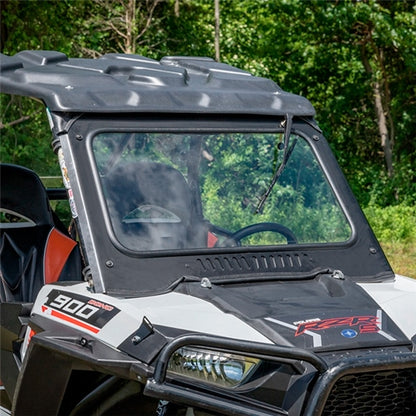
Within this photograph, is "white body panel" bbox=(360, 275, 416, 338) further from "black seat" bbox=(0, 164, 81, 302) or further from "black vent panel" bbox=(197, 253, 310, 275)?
"black seat" bbox=(0, 164, 81, 302)

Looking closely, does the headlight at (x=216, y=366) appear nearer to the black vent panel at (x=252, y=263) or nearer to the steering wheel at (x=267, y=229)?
the black vent panel at (x=252, y=263)

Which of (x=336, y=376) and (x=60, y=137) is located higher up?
→ (x=60, y=137)

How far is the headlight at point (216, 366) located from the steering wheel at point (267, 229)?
0.89 m

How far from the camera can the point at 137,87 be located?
3.72 m

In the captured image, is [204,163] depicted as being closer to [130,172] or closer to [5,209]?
[130,172]

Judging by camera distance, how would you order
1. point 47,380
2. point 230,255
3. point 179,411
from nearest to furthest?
point 179,411 < point 47,380 < point 230,255

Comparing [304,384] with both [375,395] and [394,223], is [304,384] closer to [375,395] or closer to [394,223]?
[375,395]

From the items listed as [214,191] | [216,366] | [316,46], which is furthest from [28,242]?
[316,46]

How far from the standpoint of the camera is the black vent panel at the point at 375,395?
9.36ft

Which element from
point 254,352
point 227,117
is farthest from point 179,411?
point 227,117

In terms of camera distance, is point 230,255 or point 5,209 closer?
point 230,255

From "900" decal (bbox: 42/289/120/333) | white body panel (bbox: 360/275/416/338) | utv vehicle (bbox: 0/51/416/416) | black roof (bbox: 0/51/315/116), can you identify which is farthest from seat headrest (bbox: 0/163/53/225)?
white body panel (bbox: 360/275/416/338)

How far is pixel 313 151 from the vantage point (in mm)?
3949

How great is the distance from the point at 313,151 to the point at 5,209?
1593mm
